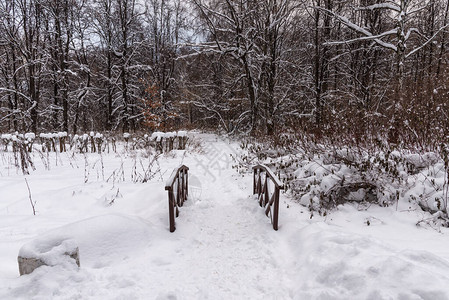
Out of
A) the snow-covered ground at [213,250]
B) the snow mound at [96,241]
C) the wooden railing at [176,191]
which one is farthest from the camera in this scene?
the wooden railing at [176,191]

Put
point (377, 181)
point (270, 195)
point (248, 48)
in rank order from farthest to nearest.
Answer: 1. point (248, 48)
2. point (270, 195)
3. point (377, 181)

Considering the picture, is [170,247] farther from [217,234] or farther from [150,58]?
[150,58]

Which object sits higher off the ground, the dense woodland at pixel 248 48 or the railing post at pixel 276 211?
the dense woodland at pixel 248 48

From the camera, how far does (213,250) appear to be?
12.1 feet

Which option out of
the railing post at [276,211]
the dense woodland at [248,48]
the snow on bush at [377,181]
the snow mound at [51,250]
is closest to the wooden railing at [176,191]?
the snow mound at [51,250]

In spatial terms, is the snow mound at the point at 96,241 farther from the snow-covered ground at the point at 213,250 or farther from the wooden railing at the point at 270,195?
the wooden railing at the point at 270,195

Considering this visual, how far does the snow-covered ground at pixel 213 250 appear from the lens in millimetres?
2408

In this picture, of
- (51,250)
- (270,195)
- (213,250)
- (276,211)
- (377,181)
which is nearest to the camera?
(51,250)

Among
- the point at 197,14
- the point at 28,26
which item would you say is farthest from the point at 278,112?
the point at 28,26

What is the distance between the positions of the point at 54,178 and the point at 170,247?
4.82 meters

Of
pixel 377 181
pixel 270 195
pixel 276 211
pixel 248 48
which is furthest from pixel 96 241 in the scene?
pixel 248 48

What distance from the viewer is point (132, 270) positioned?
9.95 ft

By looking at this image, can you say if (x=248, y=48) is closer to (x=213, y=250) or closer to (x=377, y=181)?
(x=377, y=181)

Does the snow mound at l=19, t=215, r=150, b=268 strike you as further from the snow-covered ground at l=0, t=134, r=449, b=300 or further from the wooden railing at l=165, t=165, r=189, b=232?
the wooden railing at l=165, t=165, r=189, b=232
